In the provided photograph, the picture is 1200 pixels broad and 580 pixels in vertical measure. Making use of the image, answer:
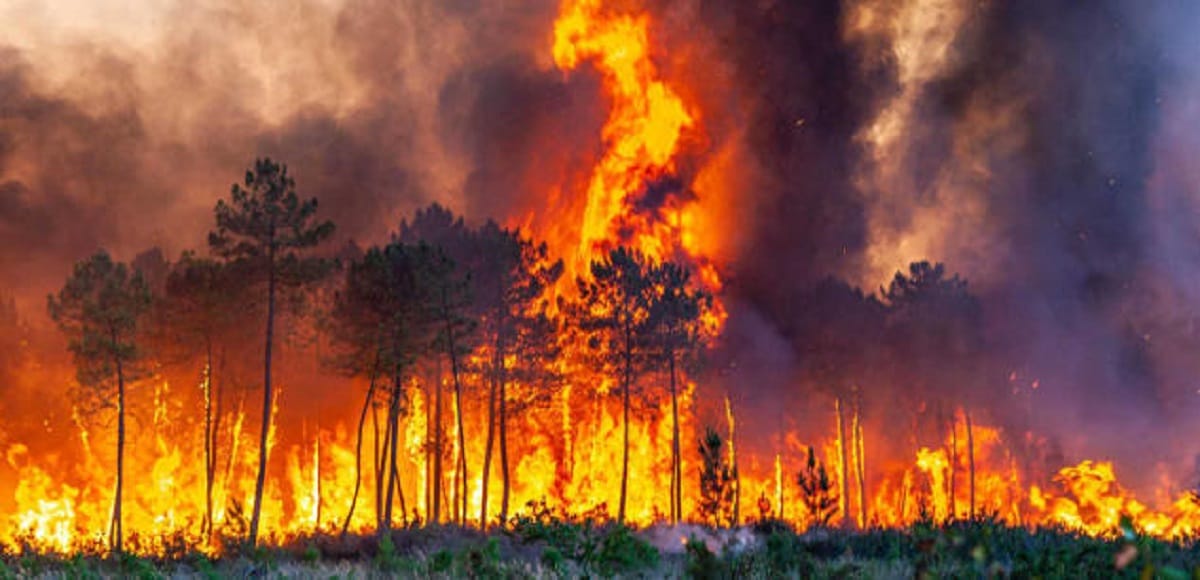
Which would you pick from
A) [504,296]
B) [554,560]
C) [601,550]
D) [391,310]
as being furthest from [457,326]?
[554,560]

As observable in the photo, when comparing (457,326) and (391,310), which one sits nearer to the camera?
(391,310)

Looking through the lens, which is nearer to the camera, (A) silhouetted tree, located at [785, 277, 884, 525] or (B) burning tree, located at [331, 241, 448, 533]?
(B) burning tree, located at [331, 241, 448, 533]

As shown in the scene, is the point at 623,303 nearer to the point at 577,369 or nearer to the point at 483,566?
the point at 577,369

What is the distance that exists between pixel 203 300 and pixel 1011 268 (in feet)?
221

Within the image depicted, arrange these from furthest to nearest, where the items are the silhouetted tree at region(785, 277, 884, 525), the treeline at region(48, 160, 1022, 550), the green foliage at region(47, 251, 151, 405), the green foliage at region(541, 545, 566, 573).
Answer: the silhouetted tree at region(785, 277, 884, 525)
the green foliage at region(47, 251, 151, 405)
the treeline at region(48, 160, 1022, 550)
the green foliage at region(541, 545, 566, 573)

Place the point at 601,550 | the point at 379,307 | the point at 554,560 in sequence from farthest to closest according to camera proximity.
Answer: the point at 379,307
the point at 601,550
the point at 554,560

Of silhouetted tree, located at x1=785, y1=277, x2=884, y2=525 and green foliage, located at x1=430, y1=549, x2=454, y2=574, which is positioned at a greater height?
silhouetted tree, located at x1=785, y1=277, x2=884, y2=525

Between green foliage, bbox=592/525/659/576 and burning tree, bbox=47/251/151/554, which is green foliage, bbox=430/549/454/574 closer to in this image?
green foliage, bbox=592/525/659/576

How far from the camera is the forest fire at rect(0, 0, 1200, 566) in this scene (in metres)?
39.2

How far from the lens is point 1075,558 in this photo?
9.40m

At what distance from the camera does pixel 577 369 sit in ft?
186

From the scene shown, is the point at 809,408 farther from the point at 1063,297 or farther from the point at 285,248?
the point at 285,248

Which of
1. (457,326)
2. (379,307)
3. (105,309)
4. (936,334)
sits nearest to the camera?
(379,307)

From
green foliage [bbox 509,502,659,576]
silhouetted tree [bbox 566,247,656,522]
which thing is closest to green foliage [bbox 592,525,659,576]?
green foliage [bbox 509,502,659,576]
